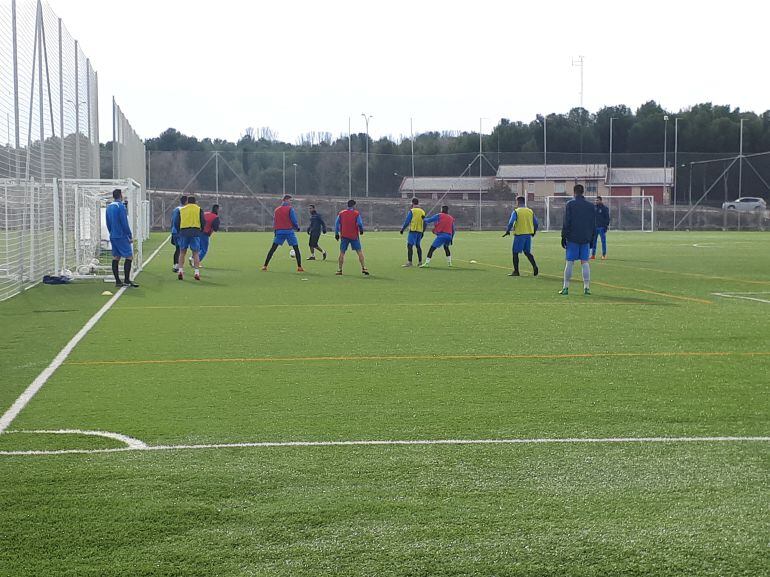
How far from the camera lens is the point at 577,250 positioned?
768 inches

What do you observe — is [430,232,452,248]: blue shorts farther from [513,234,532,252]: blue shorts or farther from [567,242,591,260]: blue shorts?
[567,242,591,260]: blue shorts

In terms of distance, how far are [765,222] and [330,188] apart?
29784 mm

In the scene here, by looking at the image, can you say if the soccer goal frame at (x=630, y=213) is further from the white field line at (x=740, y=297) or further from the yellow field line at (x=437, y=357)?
the yellow field line at (x=437, y=357)

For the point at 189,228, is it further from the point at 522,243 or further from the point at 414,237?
the point at 522,243

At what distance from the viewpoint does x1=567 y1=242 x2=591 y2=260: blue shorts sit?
63.8 ft

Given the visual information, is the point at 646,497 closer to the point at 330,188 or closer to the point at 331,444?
the point at 331,444

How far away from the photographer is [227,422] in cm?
770

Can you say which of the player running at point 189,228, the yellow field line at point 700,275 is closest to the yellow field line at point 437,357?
the yellow field line at point 700,275

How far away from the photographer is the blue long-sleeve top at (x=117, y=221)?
71.0 ft

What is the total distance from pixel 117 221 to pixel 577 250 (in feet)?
29.0

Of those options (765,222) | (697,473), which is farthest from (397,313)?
(765,222)

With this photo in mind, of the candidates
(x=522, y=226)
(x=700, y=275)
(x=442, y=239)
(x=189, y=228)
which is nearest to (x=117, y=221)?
(x=189, y=228)

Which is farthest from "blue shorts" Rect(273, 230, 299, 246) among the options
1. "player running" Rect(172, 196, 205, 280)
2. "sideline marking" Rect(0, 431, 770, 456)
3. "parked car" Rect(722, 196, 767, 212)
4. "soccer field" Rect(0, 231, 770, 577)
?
"parked car" Rect(722, 196, 767, 212)

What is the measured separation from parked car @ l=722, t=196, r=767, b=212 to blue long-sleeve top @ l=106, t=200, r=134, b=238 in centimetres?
6126
